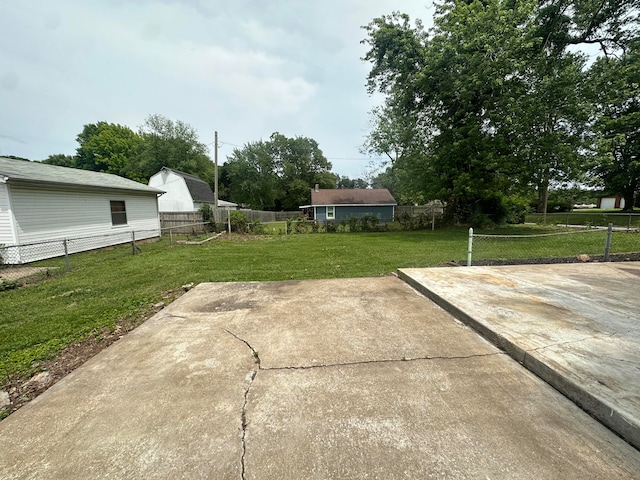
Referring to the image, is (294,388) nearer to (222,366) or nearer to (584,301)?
(222,366)

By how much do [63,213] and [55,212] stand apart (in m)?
0.28

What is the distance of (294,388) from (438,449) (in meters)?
1.04

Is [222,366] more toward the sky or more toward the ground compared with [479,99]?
more toward the ground

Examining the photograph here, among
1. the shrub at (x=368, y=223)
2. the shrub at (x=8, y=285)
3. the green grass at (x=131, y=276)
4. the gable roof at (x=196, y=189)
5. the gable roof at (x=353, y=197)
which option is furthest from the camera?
the gable roof at (x=353, y=197)

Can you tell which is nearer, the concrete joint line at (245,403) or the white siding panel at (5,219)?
the concrete joint line at (245,403)

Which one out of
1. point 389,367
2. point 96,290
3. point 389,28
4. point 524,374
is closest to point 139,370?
point 389,367

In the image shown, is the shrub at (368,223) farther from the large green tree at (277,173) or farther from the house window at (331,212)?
the large green tree at (277,173)

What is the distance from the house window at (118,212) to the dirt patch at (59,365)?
10486mm

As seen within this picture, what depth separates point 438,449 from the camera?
5.01 feet

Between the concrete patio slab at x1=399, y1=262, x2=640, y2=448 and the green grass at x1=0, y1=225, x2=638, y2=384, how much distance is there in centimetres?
200

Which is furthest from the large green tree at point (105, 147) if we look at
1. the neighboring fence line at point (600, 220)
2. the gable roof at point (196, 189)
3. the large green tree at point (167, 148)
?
the neighboring fence line at point (600, 220)

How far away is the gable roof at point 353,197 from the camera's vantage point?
25984 millimetres

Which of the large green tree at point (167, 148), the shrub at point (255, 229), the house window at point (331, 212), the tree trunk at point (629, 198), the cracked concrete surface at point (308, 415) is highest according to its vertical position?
the large green tree at point (167, 148)

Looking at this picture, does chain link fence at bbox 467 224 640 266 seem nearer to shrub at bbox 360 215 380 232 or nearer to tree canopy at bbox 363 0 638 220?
tree canopy at bbox 363 0 638 220
